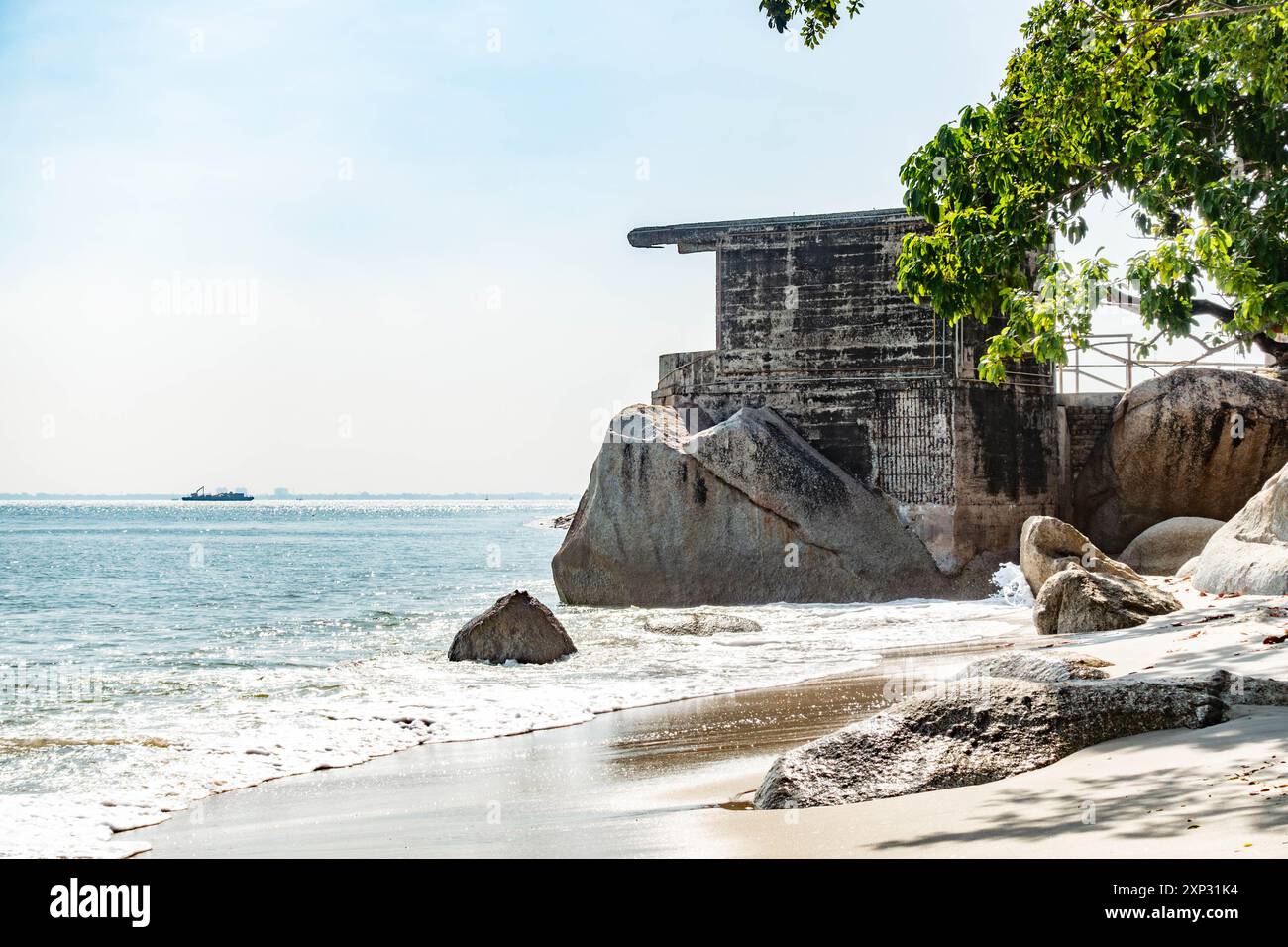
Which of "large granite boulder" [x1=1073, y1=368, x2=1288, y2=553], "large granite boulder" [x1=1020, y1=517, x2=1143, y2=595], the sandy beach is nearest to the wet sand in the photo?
the sandy beach

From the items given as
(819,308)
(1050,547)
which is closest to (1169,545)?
(1050,547)

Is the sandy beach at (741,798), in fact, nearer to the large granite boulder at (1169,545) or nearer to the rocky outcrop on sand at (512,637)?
the rocky outcrop on sand at (512,637)

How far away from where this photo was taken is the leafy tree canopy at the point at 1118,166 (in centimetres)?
771

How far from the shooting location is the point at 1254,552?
1120cm

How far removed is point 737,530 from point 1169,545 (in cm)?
727

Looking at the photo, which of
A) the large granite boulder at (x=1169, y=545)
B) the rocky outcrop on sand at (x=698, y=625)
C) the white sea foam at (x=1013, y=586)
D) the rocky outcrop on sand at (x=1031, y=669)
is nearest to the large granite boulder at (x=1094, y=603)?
the rocky outcrop on sand at (x=698, y=625)

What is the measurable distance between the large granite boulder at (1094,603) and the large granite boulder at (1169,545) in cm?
719

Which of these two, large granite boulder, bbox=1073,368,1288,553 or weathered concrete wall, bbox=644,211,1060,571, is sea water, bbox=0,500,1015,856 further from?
large granite boulder, bbox=1073,368,1288,553

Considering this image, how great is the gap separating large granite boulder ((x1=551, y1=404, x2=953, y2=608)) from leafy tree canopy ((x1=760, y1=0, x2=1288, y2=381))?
29.0 ft

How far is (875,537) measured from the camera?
1869 centimetres

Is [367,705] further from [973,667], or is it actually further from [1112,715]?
[1112,715]

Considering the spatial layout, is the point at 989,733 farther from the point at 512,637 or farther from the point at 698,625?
the point at 698,625

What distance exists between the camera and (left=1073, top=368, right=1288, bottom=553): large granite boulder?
20250mm
